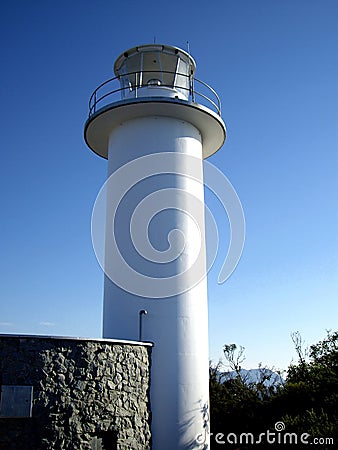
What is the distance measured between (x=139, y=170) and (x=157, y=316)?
3131 millimetres

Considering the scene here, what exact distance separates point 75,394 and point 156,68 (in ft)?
25.3

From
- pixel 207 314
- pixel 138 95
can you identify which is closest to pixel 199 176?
pixel 138 95

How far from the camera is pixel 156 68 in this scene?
11523mm

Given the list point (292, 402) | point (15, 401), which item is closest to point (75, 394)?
point (15, 401)

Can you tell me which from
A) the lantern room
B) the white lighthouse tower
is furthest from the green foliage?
the lantern room

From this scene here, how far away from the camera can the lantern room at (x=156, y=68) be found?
11.2m

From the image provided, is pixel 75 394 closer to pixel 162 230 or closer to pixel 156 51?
pixel 162 230

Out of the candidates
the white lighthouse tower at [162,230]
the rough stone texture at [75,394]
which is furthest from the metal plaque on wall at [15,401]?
the white lighthouse tower at [162,230]

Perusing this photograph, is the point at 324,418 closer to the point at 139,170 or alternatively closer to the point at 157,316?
the point at 157,316

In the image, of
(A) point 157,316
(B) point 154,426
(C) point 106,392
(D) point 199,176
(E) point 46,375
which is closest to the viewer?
(E) point 46,375

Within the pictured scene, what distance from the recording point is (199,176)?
10797mm

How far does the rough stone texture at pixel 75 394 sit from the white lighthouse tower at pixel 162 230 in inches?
34.7

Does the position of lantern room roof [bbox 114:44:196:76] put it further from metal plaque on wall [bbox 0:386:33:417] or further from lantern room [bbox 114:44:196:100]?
metal plaque on wall [bbox 0:386:33:417]

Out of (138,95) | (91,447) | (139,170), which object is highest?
(138,95)
